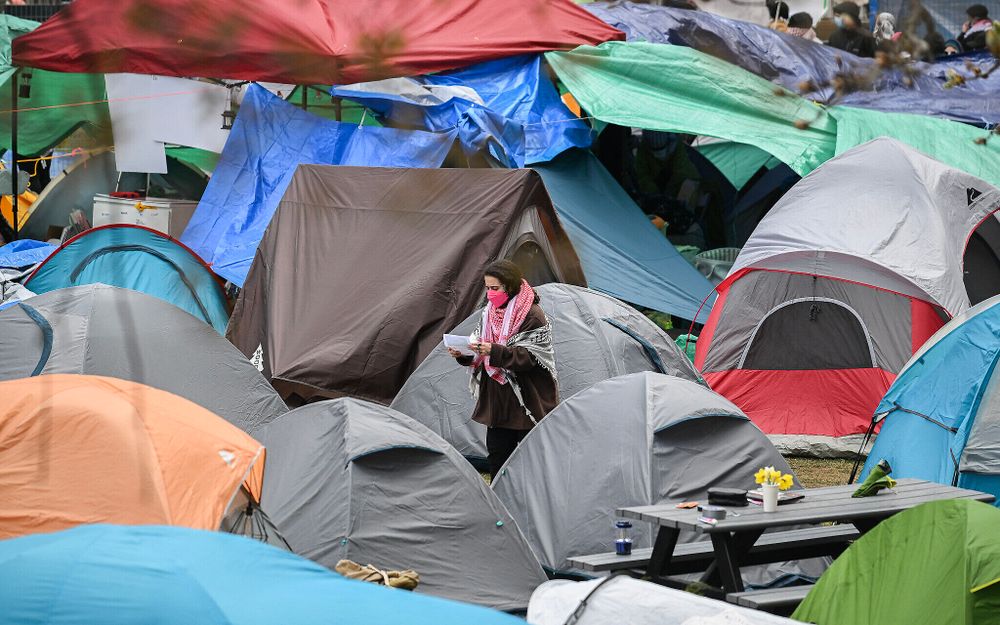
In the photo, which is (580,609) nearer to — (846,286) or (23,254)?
(846,286)

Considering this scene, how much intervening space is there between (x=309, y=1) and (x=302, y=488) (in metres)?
6.14

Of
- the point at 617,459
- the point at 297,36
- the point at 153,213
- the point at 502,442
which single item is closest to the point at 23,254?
the point at 153,213

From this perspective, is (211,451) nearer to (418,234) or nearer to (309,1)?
(418,234)

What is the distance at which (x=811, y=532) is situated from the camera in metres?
6.11

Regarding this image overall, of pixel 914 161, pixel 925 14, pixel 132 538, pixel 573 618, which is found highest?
pixel 925 14

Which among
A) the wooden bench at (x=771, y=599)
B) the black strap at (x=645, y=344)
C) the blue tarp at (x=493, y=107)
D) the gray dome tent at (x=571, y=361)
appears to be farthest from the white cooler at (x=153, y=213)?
the wooden bench at (x=771, y=599)

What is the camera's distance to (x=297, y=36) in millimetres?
9242

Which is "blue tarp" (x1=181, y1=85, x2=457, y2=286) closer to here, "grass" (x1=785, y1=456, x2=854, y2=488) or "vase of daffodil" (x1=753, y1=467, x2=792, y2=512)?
"grass" (x1=785, y1=456, x2=854, y2=488)

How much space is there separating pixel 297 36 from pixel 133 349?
2.57 meters

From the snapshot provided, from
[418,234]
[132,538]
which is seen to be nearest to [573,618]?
[132,538]

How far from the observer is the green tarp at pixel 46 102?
531 inches

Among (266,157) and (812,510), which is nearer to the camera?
(812,510)

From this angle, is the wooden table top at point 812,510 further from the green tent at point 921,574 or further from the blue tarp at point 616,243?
A: the blue tarp at point 616,243

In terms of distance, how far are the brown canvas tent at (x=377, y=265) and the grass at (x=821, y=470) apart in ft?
7.78
